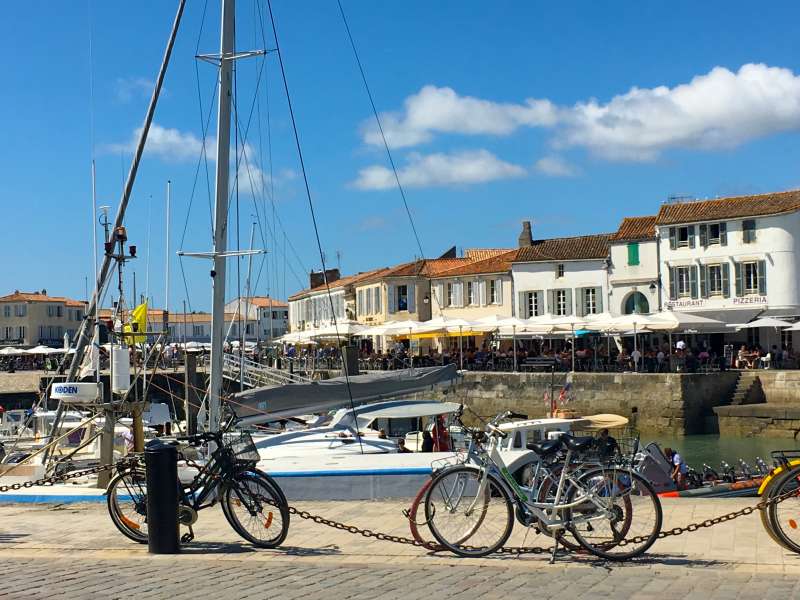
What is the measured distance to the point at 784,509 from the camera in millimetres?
8695

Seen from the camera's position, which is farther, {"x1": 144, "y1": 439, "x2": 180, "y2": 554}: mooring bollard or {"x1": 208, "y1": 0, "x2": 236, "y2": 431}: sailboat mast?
{"x1": 208, "y1": 0, "x2": 236, "y2": 431}: sailboat mast

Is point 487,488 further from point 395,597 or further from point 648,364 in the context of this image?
point 648,364

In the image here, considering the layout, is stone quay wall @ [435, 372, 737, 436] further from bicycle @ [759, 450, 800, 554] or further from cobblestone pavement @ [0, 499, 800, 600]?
bicycle @ [759, 450, 800, 554]

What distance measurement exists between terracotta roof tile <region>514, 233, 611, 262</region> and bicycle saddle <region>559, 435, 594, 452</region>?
160ft

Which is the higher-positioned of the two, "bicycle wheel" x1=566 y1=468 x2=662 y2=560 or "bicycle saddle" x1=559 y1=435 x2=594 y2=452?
"bicycle saddle" x1=559 y1=435 x2=594 y2=452

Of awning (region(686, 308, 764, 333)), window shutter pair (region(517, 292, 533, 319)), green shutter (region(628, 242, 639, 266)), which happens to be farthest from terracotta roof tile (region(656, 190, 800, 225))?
window shutter pair (region(517, 292, 533, 319))

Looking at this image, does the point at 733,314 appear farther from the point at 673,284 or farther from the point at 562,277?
the point at 562,277

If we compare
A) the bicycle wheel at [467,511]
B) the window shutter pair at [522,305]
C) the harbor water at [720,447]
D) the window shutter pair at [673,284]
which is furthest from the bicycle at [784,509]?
the window shutter pair at [522,305]

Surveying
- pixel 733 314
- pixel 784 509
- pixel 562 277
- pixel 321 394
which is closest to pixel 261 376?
pixel 321 394

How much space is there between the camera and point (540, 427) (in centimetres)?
2150

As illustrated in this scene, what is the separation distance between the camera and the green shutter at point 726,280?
170ft

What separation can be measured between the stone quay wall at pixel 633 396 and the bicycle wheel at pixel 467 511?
32.5 m

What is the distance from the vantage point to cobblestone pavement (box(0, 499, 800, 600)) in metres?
7.52

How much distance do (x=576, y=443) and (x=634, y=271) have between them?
157 feet
